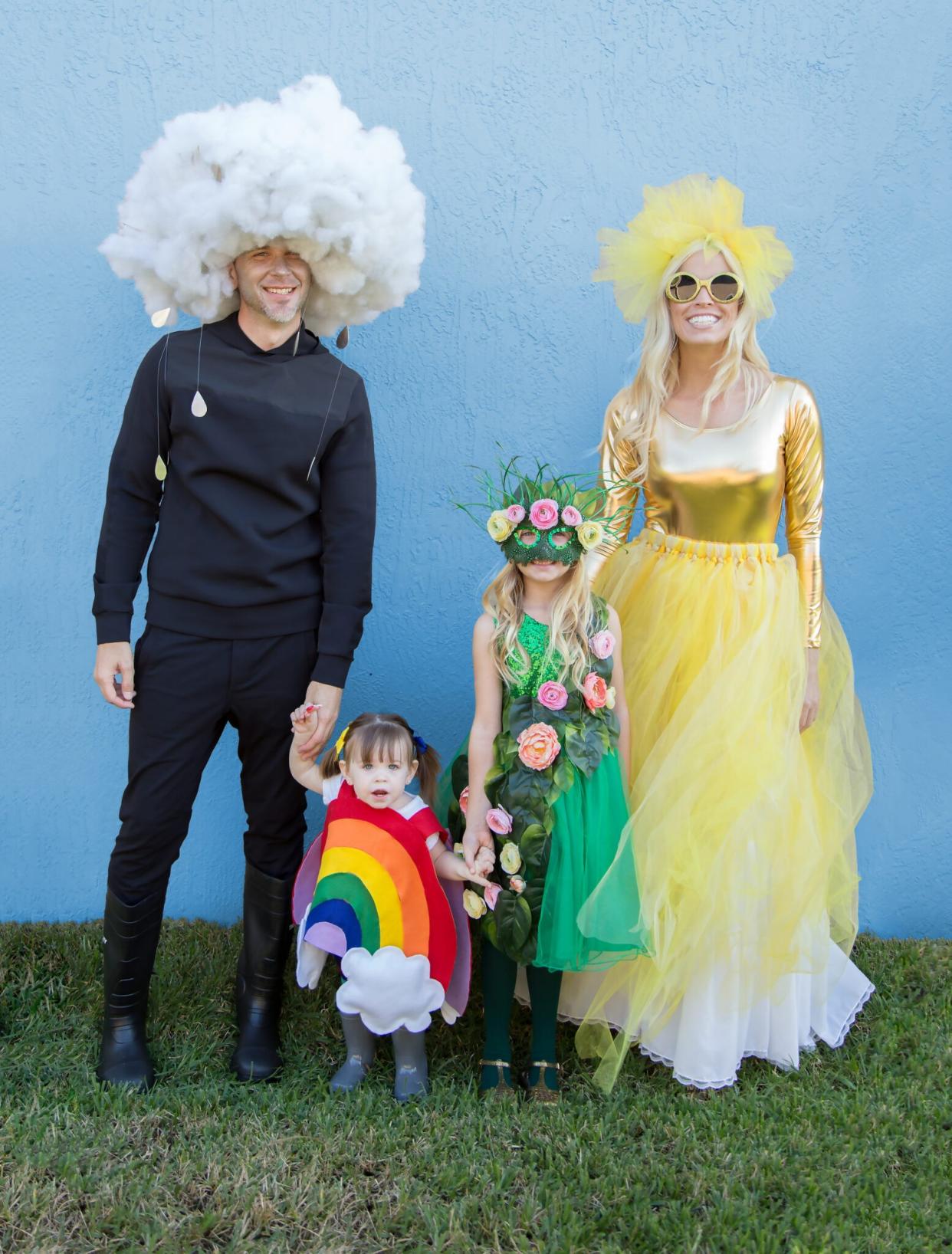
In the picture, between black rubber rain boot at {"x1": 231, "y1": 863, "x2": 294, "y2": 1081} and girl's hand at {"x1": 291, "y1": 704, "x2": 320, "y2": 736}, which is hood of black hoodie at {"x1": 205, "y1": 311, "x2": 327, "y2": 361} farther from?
black rubber rain boot at {"x1": 231, "y1": 863, "x2": 294, "y2": 1081}

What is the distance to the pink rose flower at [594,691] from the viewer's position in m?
2.66

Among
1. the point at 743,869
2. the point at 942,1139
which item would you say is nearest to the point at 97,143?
the point at 743,869

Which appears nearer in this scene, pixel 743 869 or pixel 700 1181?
pixel 700 1181

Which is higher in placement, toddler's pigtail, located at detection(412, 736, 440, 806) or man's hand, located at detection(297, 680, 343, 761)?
man's hand, located at detection(297, 680, 343, 761)

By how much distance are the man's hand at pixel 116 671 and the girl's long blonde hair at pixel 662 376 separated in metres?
1.43

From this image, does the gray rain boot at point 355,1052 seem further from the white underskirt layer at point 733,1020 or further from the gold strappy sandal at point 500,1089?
the white underskirt layer at point 733,1020

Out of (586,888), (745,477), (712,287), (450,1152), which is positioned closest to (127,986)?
(450,1152)

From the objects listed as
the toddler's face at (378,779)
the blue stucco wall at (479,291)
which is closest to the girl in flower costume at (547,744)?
the toddler's face at (378,779)

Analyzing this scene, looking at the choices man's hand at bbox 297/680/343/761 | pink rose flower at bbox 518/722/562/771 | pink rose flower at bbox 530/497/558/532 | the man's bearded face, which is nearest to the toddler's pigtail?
man's hand at bbox 297/680/343/761

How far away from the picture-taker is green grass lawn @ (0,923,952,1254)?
2336 mm

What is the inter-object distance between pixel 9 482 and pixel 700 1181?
2.81 metres

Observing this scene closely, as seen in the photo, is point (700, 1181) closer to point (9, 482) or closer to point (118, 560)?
point (118, 560)

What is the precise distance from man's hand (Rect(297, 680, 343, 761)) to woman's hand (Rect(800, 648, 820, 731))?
1272 millimetres

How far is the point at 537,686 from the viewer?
2697 millimetres
